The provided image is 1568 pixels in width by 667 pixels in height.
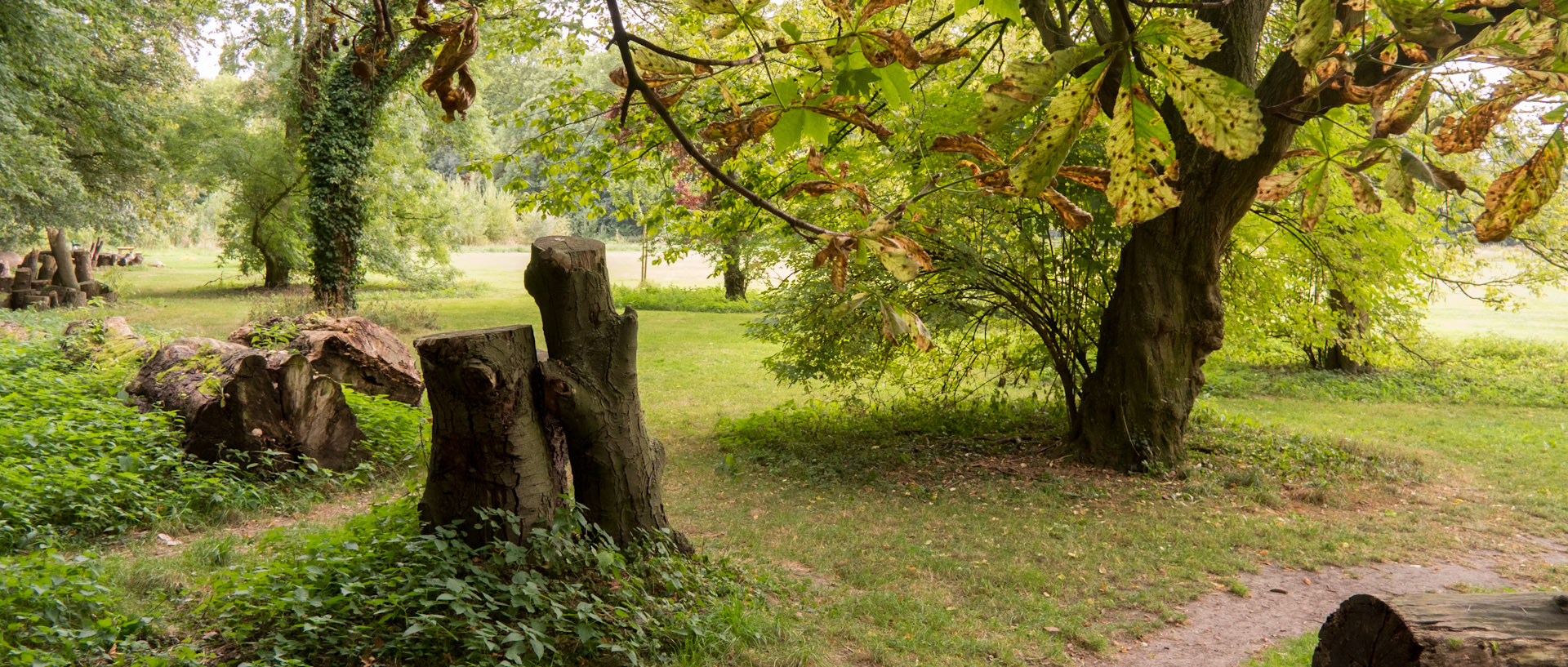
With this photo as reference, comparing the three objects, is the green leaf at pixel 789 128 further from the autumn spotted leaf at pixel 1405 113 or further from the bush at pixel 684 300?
the bush at pixel 684 300

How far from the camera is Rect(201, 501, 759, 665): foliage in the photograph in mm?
3152

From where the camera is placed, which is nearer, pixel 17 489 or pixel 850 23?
pixel 850 23

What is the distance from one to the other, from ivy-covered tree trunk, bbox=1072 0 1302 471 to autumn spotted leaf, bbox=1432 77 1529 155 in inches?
230

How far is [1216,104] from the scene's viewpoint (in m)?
0.69

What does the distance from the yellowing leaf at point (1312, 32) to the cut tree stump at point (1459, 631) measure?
2108mm

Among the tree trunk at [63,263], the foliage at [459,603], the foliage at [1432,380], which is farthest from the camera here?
the tree trunk at [63,263]

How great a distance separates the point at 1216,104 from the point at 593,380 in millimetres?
3617

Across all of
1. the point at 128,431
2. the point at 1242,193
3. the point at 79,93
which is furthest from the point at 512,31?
the point at 79,93

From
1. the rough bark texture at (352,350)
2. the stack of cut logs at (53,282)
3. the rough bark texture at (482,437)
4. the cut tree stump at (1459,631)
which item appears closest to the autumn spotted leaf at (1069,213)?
the cut tree stump at (1459,631)

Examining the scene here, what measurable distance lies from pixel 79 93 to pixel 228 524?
13.1m

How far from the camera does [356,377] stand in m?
7.82

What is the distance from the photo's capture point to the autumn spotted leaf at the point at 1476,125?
910mm

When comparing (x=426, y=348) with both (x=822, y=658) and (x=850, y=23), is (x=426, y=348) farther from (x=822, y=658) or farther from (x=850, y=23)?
(x=850, y=23)

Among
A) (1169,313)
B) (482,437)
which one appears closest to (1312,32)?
(482,437)
